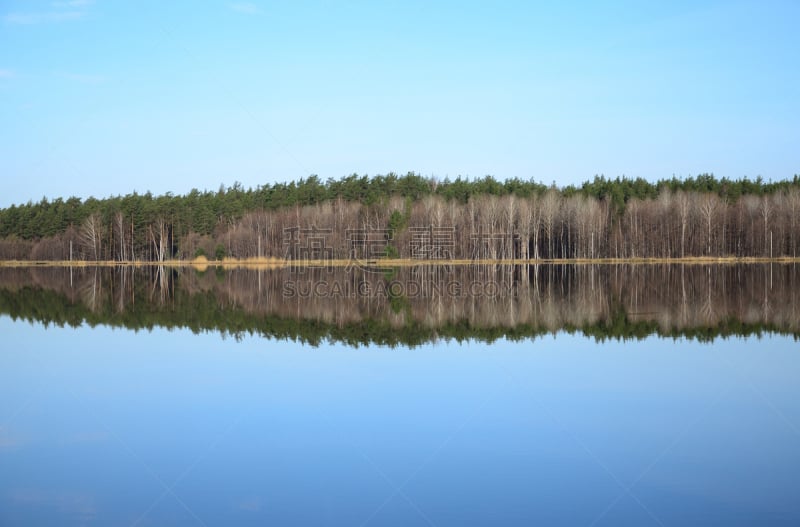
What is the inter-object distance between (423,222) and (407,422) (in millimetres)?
63264

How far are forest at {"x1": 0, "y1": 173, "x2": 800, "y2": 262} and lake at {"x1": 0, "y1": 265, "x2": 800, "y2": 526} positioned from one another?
52.8 m

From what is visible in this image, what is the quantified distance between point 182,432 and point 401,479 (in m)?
3.55

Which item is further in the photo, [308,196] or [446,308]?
[308,196]

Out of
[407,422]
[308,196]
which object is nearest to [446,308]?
[407,422]

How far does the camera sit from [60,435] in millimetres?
9586

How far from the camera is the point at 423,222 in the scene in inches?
2862

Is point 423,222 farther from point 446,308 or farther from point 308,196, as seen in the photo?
point 446,308

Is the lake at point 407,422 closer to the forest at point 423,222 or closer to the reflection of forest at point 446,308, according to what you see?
the reflection of forest at point 446,308

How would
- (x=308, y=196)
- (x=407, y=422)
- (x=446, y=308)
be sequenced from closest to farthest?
1. (x=407, y=422)
2. (x=446, y=308)
3. (x=308, y=196)

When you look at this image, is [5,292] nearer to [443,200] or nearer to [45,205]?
[443,200]

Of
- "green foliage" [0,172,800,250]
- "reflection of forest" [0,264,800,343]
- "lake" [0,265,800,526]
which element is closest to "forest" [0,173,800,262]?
"green foliage" [0,172,800,250]

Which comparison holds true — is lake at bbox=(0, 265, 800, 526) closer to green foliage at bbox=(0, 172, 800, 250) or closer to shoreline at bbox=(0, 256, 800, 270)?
shoreline at bbox=(0, 256, 800, 270)

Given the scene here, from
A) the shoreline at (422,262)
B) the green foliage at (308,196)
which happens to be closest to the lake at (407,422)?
the shoreline at (422,262)

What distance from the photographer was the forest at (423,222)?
73.5 metres
